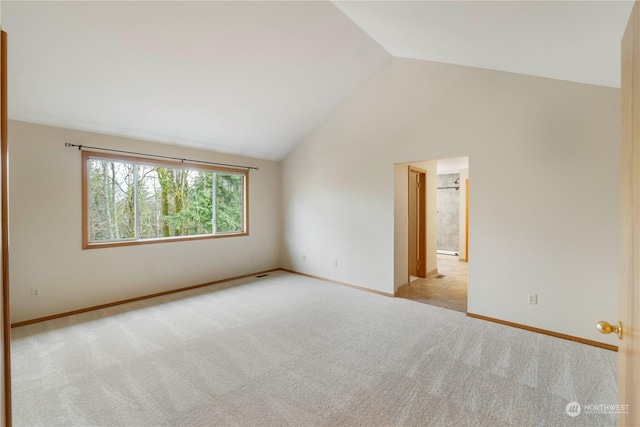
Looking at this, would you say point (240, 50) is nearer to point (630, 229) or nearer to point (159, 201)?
point (159, 201)

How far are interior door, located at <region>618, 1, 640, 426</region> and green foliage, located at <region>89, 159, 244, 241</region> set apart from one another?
4861mm

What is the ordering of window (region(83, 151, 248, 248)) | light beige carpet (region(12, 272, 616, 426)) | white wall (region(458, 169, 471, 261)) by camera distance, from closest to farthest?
light beige carpet (region(12, 272, 616, 426))
window (region(83, 151, 248, 248))
white wall (region(458, 169, 471, 261))

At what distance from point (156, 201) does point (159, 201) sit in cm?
4

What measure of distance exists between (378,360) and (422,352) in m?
0.45

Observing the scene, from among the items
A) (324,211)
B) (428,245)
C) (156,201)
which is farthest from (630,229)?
(156,201)

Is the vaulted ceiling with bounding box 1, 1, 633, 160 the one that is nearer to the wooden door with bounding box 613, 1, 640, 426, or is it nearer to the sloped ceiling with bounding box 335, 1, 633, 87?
the sloped ceiling with bounding box 335, 1, 633, 87

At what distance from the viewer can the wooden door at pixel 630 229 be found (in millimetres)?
782

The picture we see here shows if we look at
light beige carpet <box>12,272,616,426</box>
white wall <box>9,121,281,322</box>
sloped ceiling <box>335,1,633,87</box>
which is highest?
sloped ceiling <box>335,1,633,87</box>

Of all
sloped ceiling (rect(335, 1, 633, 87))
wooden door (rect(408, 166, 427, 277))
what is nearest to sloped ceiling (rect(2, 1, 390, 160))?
sloped ceiling (rect(335, 1, 633, 87))

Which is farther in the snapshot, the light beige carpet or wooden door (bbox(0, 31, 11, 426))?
the light beige carpet

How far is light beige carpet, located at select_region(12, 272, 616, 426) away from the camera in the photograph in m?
1.84

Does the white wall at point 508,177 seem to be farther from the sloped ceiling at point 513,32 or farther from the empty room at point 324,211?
the sloped ceiling at point 513,32

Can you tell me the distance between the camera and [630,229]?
881 millimetres

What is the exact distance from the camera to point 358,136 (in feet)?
15.1
